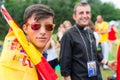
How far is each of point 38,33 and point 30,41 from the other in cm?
7

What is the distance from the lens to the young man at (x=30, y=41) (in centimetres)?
203

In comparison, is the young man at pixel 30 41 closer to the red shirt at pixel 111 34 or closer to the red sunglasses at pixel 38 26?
the red sunglasses at pixel 38 26

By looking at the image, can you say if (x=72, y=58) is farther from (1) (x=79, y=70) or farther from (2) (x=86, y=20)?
(2) (x=86, y=20)

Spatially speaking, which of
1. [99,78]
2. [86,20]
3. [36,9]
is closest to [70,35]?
[86,20]

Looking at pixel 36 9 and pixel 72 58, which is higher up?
→ pixel 36 9

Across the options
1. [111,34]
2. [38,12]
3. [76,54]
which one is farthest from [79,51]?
[111,34]

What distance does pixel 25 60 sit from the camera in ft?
6.78

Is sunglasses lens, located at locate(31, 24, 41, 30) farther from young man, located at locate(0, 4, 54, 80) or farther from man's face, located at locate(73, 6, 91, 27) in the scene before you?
man's face, located at locate(73, 6, 91, 27)

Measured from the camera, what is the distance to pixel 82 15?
15.0 ft

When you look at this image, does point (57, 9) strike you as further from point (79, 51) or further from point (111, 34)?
point (79, 51)

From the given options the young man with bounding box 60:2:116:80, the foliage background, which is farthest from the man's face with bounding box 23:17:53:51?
the foliage background

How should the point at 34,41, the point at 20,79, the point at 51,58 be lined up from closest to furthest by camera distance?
the point at 20,79
the point at 34,41
the point at 51,58

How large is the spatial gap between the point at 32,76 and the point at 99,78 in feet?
8.65

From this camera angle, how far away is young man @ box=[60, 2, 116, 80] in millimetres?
4473
